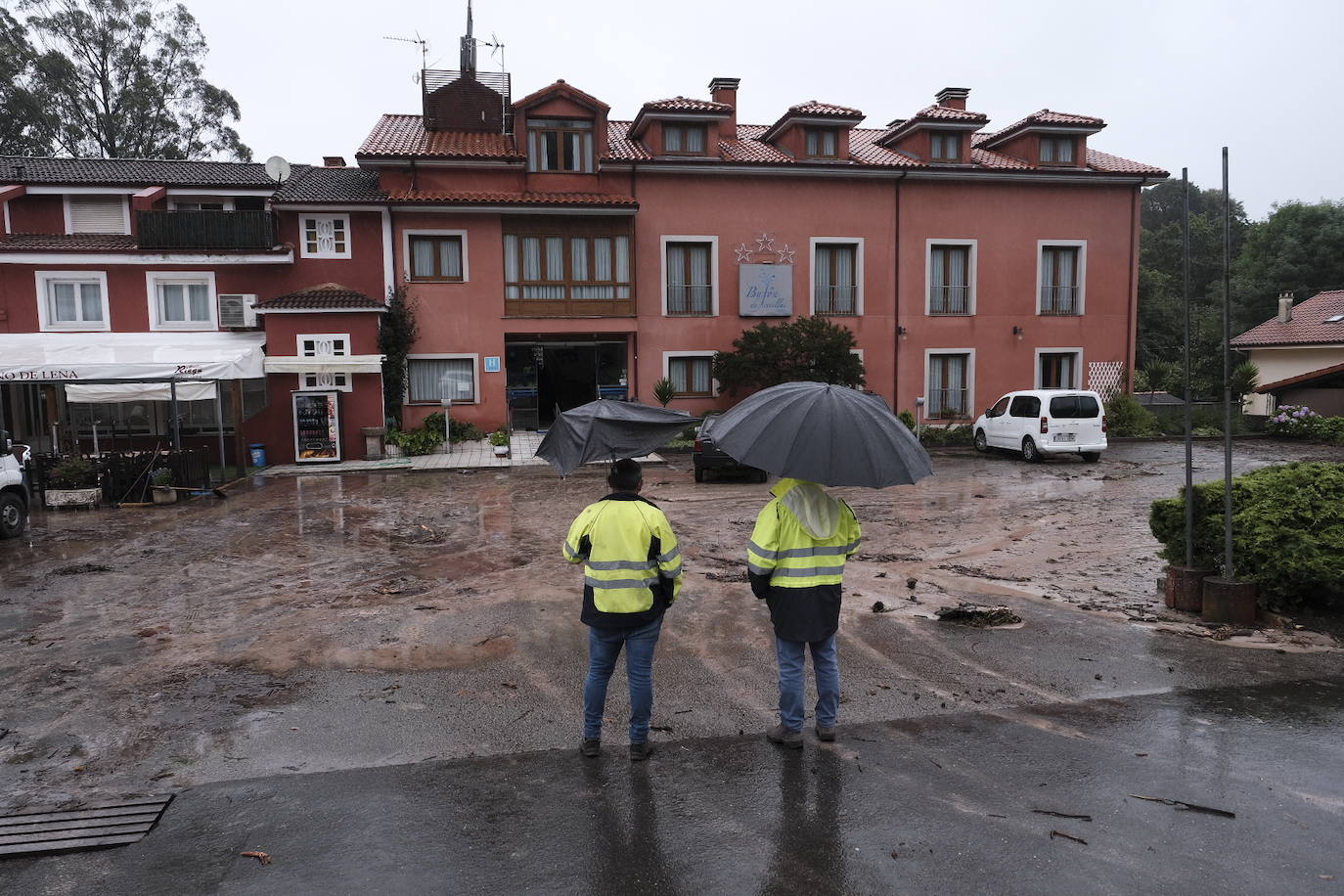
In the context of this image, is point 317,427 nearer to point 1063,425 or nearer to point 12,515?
point 12,515

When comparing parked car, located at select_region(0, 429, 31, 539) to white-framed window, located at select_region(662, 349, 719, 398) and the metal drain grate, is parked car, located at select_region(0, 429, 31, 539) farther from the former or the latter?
white-framed window, located at select_region(662, 349, 719, 398)

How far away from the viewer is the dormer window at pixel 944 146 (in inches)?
1029

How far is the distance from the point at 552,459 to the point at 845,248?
73.2 ft

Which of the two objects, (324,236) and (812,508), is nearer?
(812,508)

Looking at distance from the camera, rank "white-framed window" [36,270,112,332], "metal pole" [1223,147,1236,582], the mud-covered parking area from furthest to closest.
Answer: "white-framed window" [36,270,112,332] → "metal pole" [1223,147,1236,582] → the mud-covered parking area

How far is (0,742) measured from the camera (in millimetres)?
4914

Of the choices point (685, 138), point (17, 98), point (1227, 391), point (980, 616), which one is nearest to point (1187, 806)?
point (980, 616)

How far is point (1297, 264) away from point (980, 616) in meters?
46.7

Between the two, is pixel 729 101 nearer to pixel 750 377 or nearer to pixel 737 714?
pixel 750 377

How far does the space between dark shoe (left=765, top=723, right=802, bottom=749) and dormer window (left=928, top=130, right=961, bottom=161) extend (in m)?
25.1

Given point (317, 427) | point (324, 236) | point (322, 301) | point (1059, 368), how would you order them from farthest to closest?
point (1059, 368), point (324, 236), point (322, 301), point (317, 427)

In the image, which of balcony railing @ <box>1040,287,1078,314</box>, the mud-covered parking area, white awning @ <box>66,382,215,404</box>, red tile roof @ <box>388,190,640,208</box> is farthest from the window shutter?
balcony railing @ <box>1040,287,1078,314</box>

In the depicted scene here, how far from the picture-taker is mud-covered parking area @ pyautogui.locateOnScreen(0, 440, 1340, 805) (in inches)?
196

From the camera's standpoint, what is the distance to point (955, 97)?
2914cm
